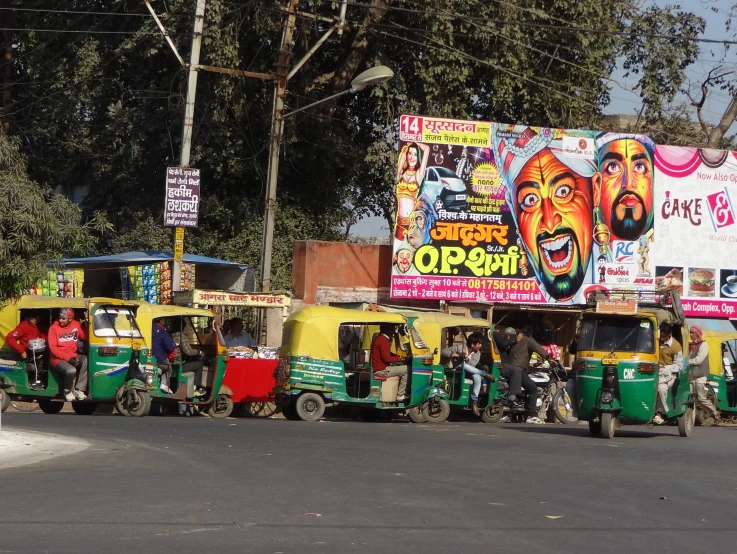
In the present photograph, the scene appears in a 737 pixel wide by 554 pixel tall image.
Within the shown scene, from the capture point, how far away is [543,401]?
76.8 feet

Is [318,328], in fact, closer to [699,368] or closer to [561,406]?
[561,406]

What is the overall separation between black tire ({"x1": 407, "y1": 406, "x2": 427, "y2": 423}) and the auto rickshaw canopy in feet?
5.37

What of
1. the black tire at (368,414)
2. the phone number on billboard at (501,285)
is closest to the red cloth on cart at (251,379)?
the black tire at (368,414)

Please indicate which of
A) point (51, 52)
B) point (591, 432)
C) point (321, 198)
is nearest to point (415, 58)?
point (321, 198)

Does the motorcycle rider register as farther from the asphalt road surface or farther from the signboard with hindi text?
the signboard with hindi text

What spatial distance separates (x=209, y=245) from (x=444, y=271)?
7.14 meters

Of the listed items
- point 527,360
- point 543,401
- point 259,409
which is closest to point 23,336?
point 259,409

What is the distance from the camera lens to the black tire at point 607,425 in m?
18.1

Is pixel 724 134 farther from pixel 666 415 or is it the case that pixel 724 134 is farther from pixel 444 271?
pixel 666 415

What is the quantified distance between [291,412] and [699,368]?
753 cm

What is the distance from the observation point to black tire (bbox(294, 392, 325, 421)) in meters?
20.8

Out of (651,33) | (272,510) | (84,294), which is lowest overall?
(272,510)

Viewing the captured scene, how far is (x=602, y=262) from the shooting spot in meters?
28.5

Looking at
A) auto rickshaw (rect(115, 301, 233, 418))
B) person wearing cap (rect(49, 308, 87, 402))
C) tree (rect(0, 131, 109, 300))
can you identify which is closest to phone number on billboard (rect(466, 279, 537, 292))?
auto rickshaw (rect(115, 301, 233, 418))
